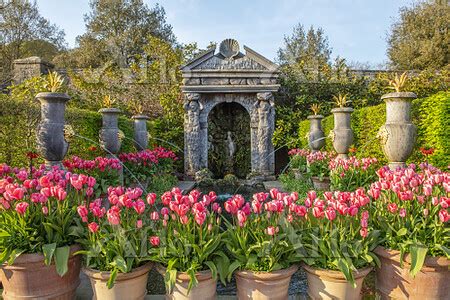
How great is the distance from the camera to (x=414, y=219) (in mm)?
1973

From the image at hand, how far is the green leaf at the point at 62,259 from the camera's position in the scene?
5.87 feet

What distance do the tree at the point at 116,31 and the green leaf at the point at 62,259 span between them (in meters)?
18.5

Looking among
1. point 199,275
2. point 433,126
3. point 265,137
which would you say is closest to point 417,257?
A: point 199,275

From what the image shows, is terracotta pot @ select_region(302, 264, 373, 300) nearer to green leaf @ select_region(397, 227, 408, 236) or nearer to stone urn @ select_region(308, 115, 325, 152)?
green leaf @ select_region(397, 227, 408, 236)

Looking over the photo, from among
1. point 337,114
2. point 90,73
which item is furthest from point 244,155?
point 90,73

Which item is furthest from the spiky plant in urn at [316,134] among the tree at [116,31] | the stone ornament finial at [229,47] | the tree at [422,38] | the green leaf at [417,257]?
the tree at [116,31]

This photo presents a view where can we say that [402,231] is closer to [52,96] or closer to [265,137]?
[52,96]

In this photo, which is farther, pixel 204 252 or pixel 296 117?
pixel 296 117

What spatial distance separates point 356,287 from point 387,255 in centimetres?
28

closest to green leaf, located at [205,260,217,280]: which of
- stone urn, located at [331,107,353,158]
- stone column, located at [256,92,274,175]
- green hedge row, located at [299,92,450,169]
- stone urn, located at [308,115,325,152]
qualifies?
green hedge row, located at [299,92,450,169]

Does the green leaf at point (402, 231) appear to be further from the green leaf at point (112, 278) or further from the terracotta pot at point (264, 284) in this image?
the green leaf at point (112, 278)

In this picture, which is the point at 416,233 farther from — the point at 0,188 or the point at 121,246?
the point at 0,188

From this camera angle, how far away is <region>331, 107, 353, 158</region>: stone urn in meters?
5.79

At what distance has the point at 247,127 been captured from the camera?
10773 millimetres
